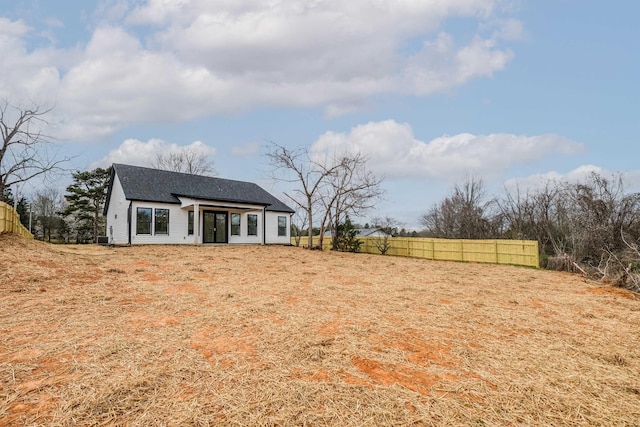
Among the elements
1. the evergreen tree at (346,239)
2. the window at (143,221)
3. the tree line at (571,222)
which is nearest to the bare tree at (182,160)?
the window at (143,221)

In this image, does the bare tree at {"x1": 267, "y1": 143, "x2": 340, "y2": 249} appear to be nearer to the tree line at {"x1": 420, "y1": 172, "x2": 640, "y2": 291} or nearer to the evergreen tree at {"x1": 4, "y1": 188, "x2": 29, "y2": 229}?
the tree line at {"x1": 420, "y1": 172, "x2": 640, "y2": 291}

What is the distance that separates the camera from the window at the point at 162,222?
16.1 metres

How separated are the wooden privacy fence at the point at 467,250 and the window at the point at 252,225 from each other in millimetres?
7442

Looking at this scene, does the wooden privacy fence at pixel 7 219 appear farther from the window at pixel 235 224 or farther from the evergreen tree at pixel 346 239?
the evergreen tree at pixel 346 239

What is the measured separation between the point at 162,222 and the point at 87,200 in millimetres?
15433

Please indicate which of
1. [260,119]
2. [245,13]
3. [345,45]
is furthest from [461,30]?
[260,119]

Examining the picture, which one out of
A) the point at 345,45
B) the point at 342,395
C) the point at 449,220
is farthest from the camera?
the point at 449,220

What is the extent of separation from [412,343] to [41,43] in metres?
14.4

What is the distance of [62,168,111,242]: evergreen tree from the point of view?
1030 inches

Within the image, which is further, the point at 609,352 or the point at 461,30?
the point at 461,30

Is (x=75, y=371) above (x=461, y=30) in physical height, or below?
below

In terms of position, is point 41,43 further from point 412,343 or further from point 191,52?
point 412,343

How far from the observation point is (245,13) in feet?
30.6

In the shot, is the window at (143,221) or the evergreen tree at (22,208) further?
the evergreen tree at (22,208)
